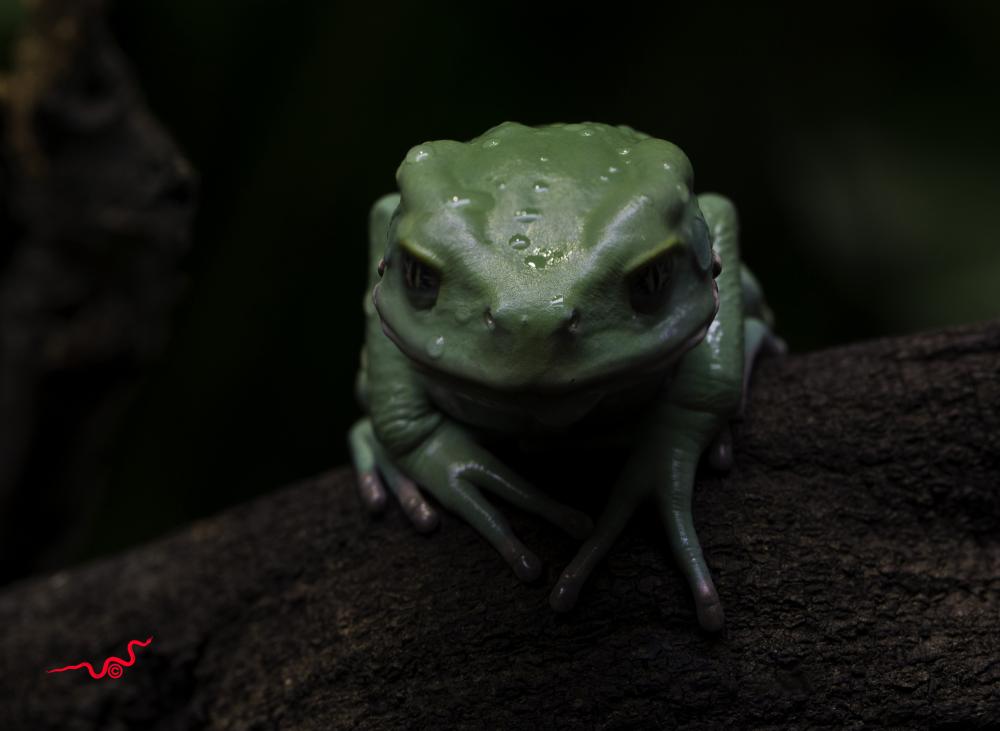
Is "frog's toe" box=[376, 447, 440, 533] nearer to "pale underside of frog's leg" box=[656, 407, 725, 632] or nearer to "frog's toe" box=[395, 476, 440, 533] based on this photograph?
"frog's toe" box=[395, 476, 440, 533]

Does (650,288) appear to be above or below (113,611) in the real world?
above

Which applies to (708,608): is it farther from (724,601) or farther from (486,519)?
(486,519)

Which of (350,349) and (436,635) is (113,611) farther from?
(350,349)

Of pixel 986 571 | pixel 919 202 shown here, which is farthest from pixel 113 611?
pixel 919 202

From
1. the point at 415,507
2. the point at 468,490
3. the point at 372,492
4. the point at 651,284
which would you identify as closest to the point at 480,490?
the point at 468,490

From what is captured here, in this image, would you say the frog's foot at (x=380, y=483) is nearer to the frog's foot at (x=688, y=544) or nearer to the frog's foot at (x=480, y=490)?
the frog's foot at (x=480, y=490)

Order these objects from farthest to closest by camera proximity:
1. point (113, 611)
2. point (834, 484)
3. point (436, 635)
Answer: point (113, 611) → point (834, 484) → point (436, 635)
